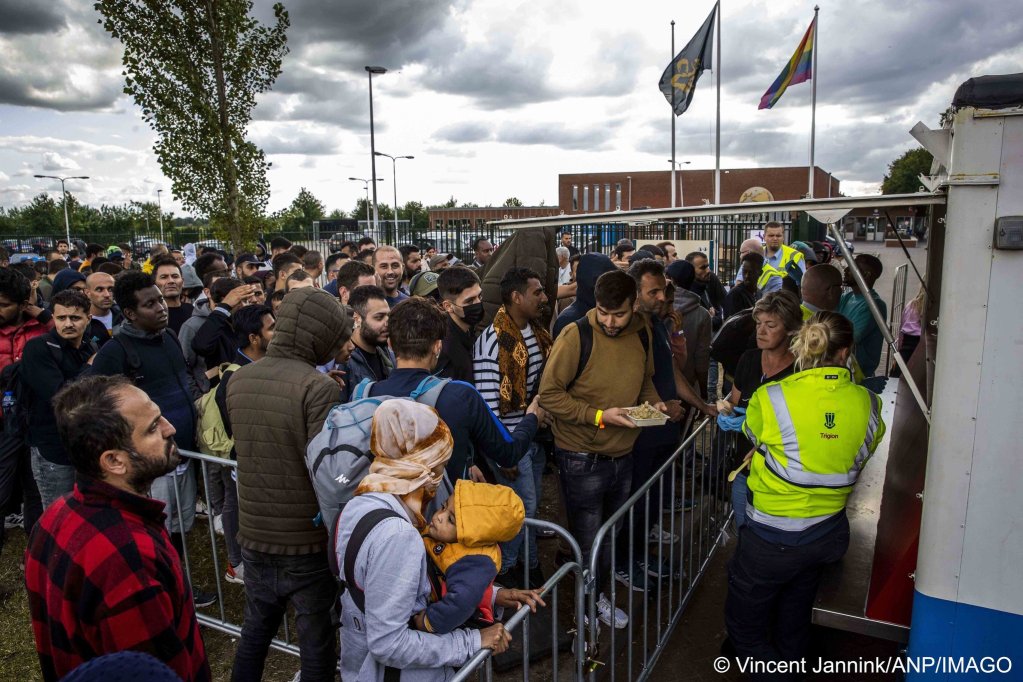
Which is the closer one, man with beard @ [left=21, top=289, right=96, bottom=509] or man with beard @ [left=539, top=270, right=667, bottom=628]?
man with beard @ [left=539, top=270, right=667, bottom=628]

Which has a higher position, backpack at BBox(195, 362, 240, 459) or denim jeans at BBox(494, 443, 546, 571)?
backpack at BBox(195, 362, 240, 459)

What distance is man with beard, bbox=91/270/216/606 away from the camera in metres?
4.15

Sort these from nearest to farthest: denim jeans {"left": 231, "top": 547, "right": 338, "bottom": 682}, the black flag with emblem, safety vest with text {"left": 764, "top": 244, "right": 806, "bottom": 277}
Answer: denim jeans {"left": 231, "top": 547, "right": 338, "bottom": 682}
safety vest with text {"left": 764, "top": 244, "right": 806, "bottom": 277}
the black flag with emblem

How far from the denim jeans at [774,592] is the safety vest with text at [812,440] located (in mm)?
149

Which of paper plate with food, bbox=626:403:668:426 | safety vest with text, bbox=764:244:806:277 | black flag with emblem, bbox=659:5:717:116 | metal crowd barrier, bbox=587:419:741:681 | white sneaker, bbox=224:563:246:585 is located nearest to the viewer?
metal crowd barrier, bbox=587:419:741:681

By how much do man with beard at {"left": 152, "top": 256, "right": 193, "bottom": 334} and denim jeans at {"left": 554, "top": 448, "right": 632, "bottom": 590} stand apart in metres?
3.92

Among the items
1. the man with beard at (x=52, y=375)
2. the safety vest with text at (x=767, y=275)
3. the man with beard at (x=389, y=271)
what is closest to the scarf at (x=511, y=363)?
the man with beard at (x=389, y=271)

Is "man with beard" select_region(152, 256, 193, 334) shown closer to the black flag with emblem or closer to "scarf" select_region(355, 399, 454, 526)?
"scarf" select_region(355, 399, 454, 526)

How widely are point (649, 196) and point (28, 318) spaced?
71.0 metres

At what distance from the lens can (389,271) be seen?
6297 millimetres

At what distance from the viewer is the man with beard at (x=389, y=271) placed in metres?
6.27

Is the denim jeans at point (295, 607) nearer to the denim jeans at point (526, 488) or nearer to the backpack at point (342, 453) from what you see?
the backpack at point (342, 453)

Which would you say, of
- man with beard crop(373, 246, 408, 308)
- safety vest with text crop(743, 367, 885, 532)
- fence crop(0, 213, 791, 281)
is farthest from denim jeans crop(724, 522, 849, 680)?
fence crop(0, 213, 791, 281)

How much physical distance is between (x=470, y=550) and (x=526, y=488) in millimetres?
2319
